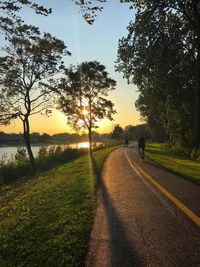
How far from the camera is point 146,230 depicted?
281 inches

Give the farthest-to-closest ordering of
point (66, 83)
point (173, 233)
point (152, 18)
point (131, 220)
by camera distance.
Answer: point (66, 83), point (152, 18), point (131, 220), point (173, 233)

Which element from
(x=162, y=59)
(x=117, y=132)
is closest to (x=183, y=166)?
(x=162, y=59)

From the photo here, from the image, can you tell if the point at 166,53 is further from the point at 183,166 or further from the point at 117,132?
the point at 117,132

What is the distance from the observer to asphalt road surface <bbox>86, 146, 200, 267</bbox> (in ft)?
18.3

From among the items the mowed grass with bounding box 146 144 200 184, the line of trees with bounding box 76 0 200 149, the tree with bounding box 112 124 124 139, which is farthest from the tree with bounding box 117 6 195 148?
the tree with bounding box 112 124 124 139

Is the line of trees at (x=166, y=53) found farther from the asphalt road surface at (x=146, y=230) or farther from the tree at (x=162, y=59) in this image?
the asphalt road surface at (x=146, y=230)

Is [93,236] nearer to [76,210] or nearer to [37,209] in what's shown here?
[76,210]

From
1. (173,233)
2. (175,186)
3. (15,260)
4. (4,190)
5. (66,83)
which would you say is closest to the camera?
(15,260)

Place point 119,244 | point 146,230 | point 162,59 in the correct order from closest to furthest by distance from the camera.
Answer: point 119,244 < point 146,230 < point 162,59

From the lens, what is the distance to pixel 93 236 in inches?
275

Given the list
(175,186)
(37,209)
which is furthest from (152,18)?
(37,209)

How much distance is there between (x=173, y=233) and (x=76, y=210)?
338cm

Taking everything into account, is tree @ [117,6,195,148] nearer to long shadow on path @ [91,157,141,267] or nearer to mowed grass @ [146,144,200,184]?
mowed grass @ [146,144,200,184]

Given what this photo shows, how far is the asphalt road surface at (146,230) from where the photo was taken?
5.58 m
